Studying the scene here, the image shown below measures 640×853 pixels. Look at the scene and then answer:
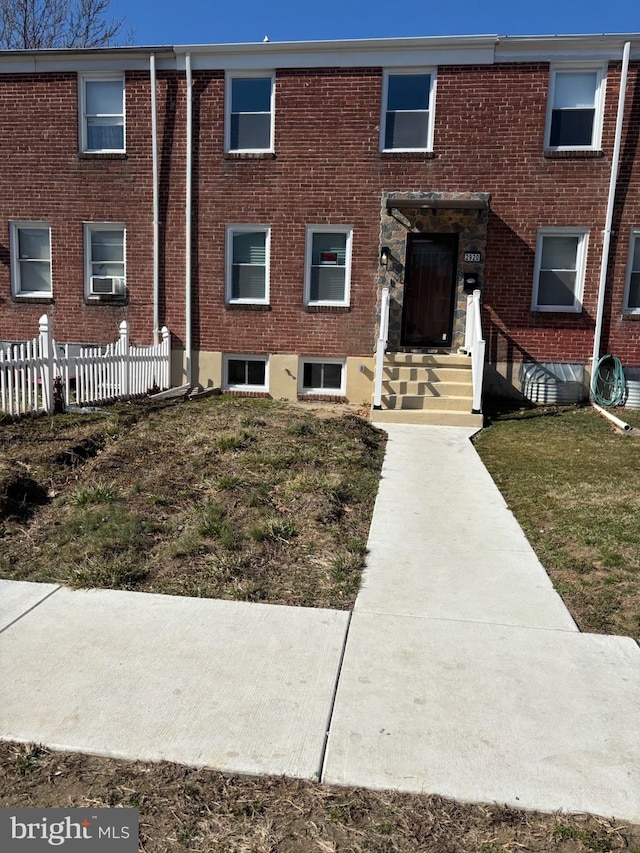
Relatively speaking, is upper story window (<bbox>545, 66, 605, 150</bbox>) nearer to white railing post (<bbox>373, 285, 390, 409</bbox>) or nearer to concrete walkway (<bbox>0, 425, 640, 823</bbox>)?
white railing post (<bbox>373, 285, 390, 409</bbox>)

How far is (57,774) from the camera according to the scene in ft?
8.16

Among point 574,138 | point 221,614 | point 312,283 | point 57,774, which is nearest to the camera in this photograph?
point 57,774

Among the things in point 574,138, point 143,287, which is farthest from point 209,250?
point 574,138

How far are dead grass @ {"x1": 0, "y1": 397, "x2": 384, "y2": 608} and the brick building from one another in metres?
4.25

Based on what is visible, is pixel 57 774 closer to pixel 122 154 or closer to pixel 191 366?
pixel 191 366

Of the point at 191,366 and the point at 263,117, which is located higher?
the point at 263,117

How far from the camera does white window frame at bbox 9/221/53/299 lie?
13.2 meters

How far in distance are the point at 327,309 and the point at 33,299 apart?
6.02m

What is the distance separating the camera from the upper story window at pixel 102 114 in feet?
41.7

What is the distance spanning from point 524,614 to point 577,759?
1.33 m

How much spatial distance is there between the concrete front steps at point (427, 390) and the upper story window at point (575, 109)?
4372 millimetres

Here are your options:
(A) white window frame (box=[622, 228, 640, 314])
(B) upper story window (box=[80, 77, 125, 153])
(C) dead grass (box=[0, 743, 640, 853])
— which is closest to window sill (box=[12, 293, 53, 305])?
(B) upper story window (box=[80, 77, 125, 153])

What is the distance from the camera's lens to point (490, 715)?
115 inches

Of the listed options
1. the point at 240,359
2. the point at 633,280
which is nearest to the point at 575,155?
the point at 633,280
